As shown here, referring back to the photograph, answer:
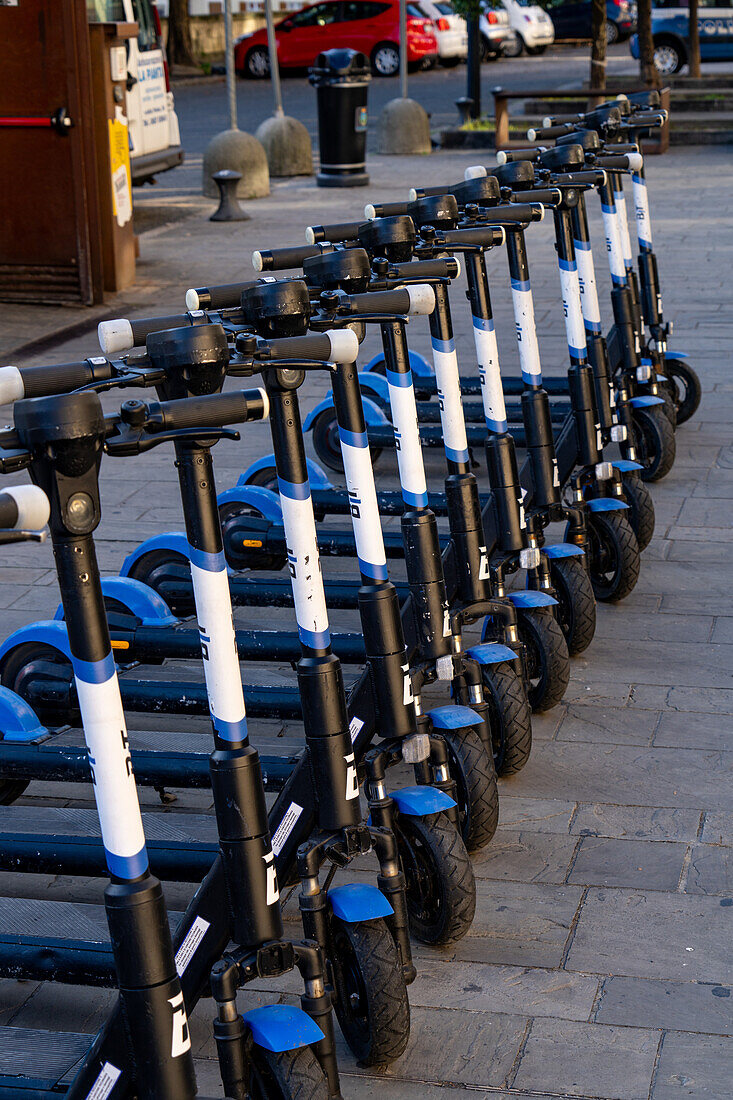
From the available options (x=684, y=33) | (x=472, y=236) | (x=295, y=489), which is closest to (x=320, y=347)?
(x=295, y=489)

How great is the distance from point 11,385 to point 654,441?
450cm

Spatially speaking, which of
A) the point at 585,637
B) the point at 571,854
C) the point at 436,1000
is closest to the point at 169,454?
the point at 585,637

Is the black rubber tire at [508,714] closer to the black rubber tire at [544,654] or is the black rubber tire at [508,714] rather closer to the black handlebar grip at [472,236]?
the black rubber tire at [544,654]

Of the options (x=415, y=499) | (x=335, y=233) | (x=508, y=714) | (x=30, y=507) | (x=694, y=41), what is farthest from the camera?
(x=694, y=41)

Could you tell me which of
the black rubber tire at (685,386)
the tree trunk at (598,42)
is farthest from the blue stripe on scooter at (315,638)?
the tree trunk at (598,42)

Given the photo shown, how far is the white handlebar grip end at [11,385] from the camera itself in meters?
2.51

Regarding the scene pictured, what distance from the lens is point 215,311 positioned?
3340mm

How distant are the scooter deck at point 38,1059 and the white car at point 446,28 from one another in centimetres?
2958

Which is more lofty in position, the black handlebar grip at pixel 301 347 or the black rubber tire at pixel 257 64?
the black rubber tire at pixel 257 64

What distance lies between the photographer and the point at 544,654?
4.41 m

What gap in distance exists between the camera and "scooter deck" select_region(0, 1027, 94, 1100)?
8.95ft

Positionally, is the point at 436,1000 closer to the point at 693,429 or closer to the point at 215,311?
the point at 215,311

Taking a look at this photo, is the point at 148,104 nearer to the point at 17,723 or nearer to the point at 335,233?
the point at 335,233

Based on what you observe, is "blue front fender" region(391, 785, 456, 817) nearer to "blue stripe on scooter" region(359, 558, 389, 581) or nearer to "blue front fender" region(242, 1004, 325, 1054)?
"blue stripe on scooter" region(359, 558, 389, 581)
